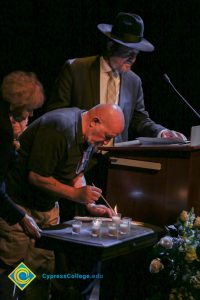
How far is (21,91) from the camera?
2.70 meters

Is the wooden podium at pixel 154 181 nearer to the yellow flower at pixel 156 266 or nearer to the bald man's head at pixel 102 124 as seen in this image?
the bald man's head at pixel 102 124

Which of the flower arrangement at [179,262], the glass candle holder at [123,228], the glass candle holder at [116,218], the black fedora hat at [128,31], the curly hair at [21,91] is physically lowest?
the flower arrangement at [179,262]

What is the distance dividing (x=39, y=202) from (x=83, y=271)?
563 millimetres

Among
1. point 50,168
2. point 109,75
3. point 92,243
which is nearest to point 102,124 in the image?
point 50,168

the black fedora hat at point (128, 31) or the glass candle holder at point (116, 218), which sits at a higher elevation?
the black fedora hat at point (128, 31)

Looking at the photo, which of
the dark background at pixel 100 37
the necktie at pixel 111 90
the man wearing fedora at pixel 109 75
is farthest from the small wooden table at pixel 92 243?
the dark background at pixel 100 37

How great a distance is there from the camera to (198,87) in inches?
207

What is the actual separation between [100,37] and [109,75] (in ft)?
4.21

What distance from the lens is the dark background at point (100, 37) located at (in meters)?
4.88

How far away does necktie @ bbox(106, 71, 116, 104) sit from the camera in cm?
384

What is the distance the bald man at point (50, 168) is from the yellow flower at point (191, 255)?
19.4 inches

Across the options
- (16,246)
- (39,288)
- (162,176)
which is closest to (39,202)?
(16,246)

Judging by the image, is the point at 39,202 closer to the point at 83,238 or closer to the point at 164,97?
the point at 83,238

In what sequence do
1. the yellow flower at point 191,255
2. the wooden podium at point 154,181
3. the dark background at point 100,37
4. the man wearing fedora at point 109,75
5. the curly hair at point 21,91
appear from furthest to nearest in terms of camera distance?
the dark background at point 100,37 → the man wearing fedora at point 109,75 → the wooden podium at point 154,181 → the yellow flower at point 191,255 → the curly hair at point 21,91
